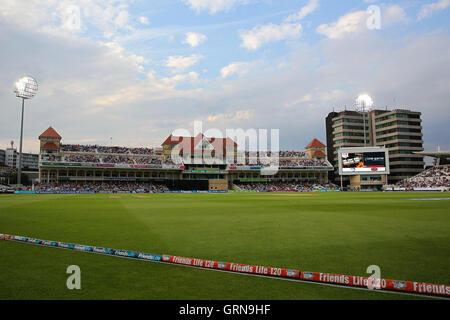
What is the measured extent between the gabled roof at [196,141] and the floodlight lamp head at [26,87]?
4342 cm

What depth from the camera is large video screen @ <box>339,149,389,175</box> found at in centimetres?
6981

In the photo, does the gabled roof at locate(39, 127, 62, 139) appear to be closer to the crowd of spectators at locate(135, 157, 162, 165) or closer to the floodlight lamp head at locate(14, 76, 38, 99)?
the crowd of spectators at locate(135, 157, 162, 165)

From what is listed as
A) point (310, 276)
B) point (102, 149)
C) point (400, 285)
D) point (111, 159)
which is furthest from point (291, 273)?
point (102, 149)

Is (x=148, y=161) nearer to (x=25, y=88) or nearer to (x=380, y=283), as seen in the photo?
(x=25, y=88)

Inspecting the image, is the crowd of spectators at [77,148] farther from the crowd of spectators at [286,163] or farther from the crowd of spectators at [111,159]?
the crowd of spectators at [286,163]

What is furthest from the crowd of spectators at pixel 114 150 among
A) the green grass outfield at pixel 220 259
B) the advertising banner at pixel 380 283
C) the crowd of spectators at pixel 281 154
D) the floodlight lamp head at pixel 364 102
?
the advertising banner at pixel 380 283

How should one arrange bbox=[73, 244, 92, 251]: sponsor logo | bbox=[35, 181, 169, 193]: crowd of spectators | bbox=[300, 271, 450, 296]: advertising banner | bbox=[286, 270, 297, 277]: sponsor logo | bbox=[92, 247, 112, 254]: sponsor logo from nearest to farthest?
bbox=[300, 271, 450, 296]: advertising banner
bbox=[286, 270, 297, 277]: sponsor logo
bbox=[92, 247, 112, 254]: sponsor logo
bbox=[73, 244, 92, 251]: sponsor logo
bbox=[35, 181, 169, 193]: crowd of spectators

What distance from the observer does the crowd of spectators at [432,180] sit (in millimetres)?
65875

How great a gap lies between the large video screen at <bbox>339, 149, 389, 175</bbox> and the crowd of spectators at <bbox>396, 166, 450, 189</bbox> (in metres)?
7.88

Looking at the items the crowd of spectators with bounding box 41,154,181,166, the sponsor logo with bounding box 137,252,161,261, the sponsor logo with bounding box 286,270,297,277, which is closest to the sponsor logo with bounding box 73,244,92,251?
the sponsor logo with bounding box 137,252,161,261

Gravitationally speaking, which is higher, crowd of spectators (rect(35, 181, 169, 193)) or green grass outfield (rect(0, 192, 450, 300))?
green grass outfield (rect(0, 192, 450, 300))
